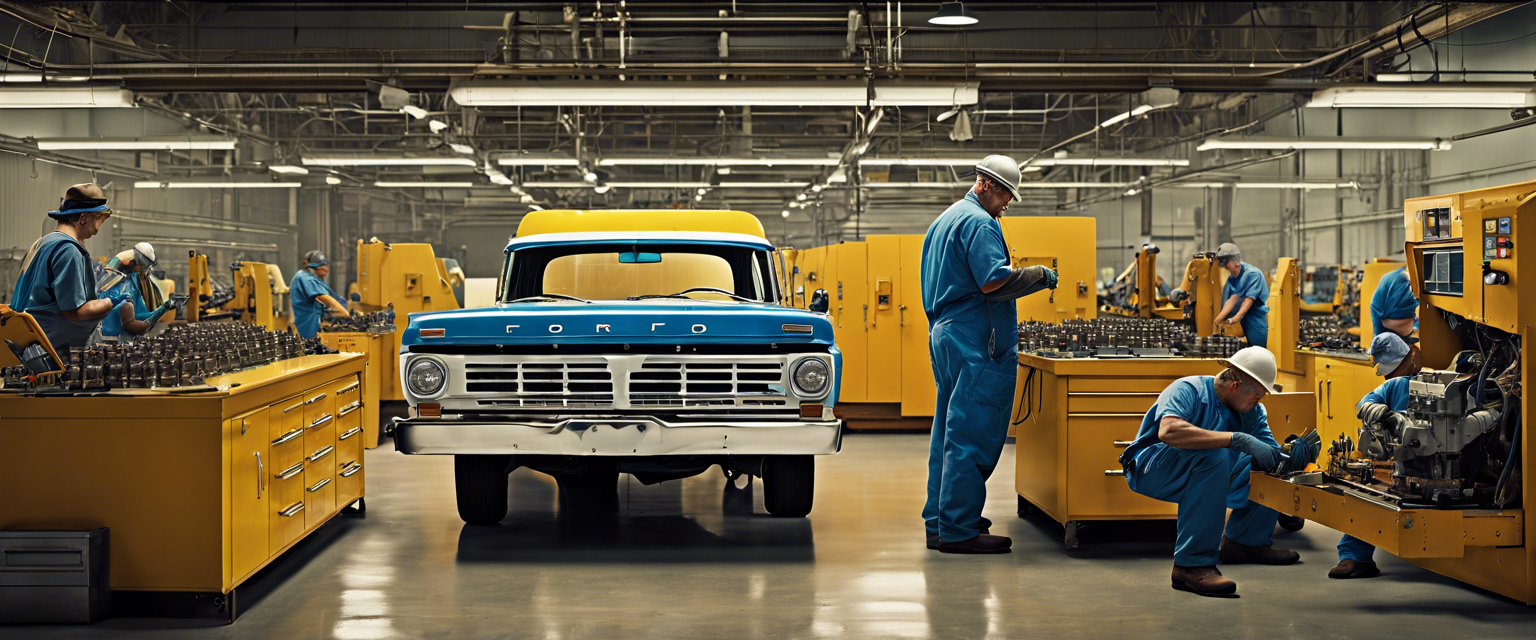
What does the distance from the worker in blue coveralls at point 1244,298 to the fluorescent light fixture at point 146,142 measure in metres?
13.3

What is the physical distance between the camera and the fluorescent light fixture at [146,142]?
15.0 metres

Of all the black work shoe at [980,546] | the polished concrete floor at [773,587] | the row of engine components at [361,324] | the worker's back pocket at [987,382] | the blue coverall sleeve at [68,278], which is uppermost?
the blue coverall sleeve at [68,278]

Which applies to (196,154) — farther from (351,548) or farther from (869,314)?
(351,548)

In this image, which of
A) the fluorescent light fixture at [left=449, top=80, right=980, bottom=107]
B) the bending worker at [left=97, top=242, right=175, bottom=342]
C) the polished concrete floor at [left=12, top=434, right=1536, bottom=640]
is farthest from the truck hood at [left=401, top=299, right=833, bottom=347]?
the fluorescent light fixture at [left=449, top=80, right=980, bottom=107]

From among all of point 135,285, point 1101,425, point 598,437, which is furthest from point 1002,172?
point 135,285

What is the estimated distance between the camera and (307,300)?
1045 cm

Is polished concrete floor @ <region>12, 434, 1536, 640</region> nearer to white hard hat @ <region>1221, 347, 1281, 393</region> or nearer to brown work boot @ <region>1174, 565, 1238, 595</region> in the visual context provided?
brown work boot @ <region>1174, 565, 1238, 595</region>

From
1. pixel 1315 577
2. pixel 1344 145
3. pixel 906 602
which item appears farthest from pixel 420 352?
pixel 1344 145

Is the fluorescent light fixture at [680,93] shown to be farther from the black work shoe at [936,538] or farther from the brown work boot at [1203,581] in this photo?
the brown work boot at [1203,581]

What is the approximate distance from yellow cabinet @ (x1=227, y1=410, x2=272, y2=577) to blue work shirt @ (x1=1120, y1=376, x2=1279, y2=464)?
3.65 m

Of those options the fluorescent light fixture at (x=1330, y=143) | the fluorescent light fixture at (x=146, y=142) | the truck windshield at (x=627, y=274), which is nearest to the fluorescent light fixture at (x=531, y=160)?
the fluorescent light fixture at (x=146, y=142)

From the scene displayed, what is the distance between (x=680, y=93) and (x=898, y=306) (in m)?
2.83

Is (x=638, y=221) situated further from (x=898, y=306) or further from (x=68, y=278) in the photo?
(x=898, y=306)

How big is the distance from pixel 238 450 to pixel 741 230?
3.53 metres
